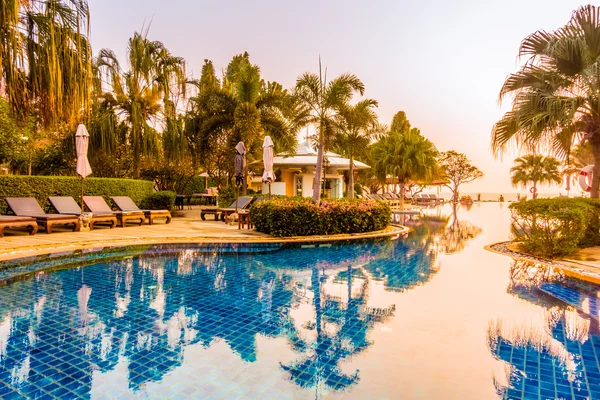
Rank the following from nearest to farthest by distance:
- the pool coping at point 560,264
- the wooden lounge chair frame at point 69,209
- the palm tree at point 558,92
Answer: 1. the pool coping at point 560,264
2. the palm tree at point 558,92
3. the wooden lounge chair frame at point 69,209

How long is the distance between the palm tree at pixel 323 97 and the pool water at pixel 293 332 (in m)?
7.18

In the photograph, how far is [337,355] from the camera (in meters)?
3.28

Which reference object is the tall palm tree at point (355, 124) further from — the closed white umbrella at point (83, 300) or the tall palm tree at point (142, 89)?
the closed white umbrella at point (83, 300)

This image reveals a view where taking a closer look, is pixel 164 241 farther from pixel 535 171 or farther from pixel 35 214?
pixel 535 171

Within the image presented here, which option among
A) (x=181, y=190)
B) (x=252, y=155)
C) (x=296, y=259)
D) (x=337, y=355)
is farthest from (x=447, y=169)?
(x=337, y=355)

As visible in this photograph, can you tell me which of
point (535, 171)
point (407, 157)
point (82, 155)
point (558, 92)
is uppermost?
point (535, 171)

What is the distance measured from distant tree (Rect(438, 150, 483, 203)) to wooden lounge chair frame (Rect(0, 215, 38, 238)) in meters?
41.5

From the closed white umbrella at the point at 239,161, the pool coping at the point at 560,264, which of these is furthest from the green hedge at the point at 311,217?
the pool coping at the point at 560,264

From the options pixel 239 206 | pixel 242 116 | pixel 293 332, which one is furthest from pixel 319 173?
pixel 293 332

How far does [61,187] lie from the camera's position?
12.6 metres

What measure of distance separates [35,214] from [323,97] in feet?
33.1

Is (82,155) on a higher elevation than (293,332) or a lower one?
higher

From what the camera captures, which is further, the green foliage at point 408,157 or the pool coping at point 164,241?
the green foliage at point 408,157

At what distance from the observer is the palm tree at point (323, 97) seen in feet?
41.6
